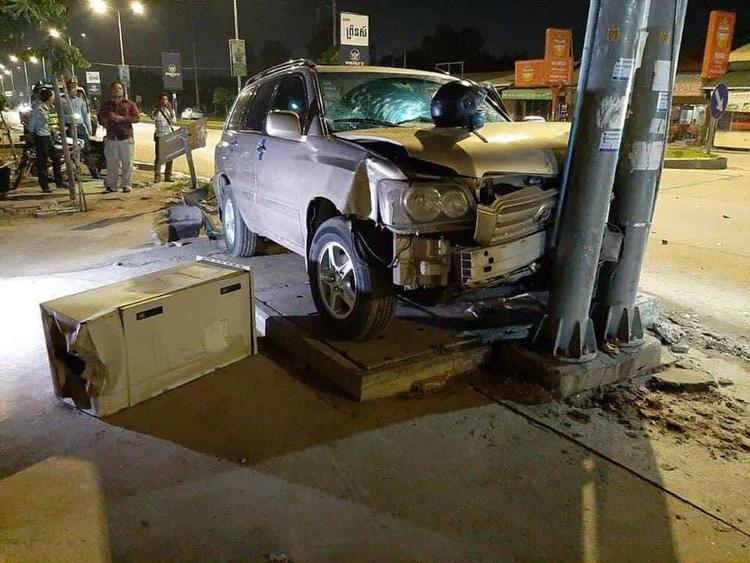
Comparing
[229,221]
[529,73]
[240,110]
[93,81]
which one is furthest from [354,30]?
[93,81]

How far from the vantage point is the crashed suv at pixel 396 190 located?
3.52m

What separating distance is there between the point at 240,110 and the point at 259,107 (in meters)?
0.64

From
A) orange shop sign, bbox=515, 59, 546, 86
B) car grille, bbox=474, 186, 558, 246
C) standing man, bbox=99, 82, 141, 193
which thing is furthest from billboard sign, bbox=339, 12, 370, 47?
orange shop sign, bbox=515, 59, 546, 86

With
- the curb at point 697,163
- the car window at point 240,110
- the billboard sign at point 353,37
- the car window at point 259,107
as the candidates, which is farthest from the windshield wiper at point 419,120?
the curb at point 697,163

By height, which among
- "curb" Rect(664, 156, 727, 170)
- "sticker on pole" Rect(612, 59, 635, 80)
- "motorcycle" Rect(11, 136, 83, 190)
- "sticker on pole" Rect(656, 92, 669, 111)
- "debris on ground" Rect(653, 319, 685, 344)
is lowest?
"debris on ground" Rect(653, 319, 685, 344)

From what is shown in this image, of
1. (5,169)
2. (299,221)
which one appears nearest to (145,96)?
(5,169)

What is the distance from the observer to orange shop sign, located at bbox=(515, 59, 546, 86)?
31.7m

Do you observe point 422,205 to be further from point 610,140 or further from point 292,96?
point 292,96

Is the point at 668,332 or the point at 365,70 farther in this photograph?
the point at 365,70

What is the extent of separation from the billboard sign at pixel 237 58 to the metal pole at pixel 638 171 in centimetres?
1743

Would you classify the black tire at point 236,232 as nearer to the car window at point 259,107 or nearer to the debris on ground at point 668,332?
the car window at point 259,107

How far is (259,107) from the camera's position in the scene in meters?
5.91

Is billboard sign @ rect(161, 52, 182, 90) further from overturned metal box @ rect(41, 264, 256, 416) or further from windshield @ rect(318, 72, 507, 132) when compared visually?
overturned metal box @ rect(41, 264, 256, 416)

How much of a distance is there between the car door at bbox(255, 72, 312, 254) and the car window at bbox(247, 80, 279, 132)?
136 millimetres
